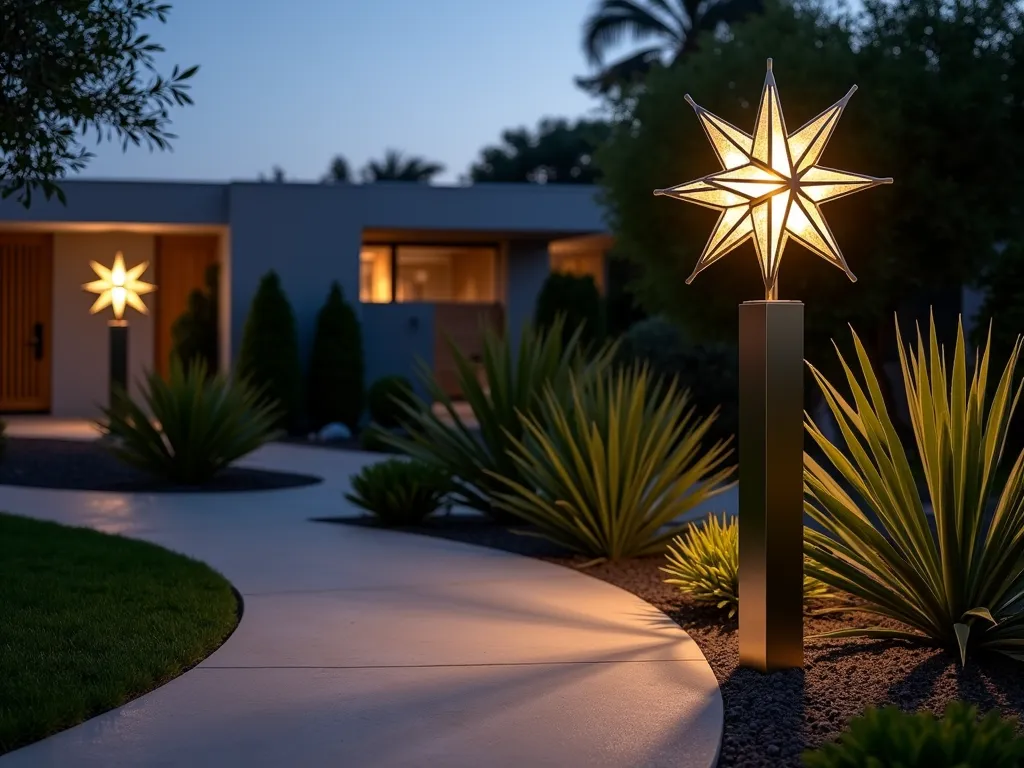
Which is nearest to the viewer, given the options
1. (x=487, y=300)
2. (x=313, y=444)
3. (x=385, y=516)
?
(x=385, y=516)

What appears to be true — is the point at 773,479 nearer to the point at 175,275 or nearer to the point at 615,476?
the point at 615,476

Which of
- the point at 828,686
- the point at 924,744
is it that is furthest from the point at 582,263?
the point at 924,744

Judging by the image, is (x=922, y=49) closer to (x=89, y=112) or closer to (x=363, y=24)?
(x=89, y=112)

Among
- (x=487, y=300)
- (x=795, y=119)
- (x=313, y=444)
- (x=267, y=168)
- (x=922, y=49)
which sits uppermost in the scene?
(x=267, y=168)

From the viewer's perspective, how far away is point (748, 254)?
11953 mm

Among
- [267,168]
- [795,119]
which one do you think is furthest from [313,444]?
[267,168]

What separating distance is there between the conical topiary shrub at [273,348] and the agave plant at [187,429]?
5801mm

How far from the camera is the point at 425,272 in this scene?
22.3 metres

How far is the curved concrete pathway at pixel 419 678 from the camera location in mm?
3861

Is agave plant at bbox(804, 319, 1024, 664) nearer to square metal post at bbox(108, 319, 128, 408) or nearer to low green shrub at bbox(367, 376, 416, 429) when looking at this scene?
square metal post at bbox(108, 319, 128, 408)

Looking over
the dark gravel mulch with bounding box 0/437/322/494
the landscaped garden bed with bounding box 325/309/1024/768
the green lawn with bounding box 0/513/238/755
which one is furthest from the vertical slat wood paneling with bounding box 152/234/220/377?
the landscaped garden bed with bounding box 325/309/1024/768

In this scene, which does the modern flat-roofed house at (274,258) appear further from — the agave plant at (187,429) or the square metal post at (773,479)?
the square metal post at (773,479)

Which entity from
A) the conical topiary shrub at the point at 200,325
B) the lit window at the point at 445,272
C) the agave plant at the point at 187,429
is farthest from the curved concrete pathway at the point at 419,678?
the lit window at the point at 445,272

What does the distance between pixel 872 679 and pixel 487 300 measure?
17900mm
